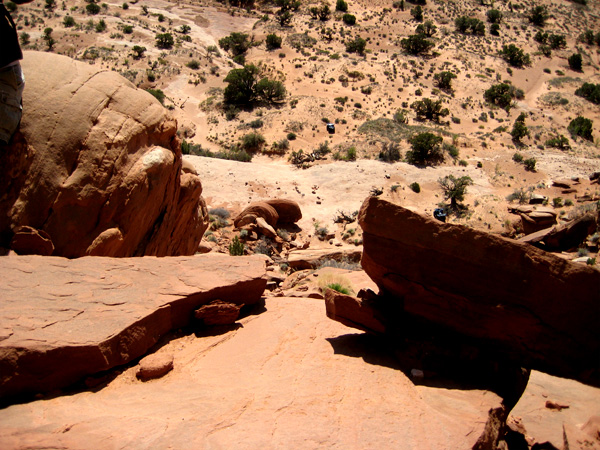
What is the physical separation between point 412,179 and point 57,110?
20.5m

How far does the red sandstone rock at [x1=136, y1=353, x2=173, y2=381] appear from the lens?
4785mm

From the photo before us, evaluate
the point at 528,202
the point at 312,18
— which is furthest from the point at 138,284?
the point at 312,18

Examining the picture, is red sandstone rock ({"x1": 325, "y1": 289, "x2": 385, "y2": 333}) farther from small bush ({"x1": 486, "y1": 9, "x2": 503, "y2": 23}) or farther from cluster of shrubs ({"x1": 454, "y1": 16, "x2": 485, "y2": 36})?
small bush ({"x1": 486, "y1": 9, "x2": 503, "y2": 23})

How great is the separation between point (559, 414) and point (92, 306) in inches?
255

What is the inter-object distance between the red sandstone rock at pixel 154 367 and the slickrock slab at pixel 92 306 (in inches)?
7.1

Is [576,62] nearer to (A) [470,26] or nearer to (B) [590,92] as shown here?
(B) [590,92]

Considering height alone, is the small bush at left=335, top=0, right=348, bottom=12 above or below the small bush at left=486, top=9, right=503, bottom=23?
below

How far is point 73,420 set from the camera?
3.78 metres

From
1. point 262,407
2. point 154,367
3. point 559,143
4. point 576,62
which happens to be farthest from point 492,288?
point 576,62

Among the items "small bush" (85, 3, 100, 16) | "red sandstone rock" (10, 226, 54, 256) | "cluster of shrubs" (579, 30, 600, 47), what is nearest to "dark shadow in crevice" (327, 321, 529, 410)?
"red sandstone rock" (10, 226, 54, 256)

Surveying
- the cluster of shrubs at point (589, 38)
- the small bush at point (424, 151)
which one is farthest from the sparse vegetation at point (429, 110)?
the cluster of shrubs at point (589, 38)

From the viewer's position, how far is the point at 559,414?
6.05 m

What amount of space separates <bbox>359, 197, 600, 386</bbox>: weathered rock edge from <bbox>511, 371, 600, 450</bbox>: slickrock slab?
0.71 m

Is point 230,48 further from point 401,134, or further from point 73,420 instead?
point 73,420
